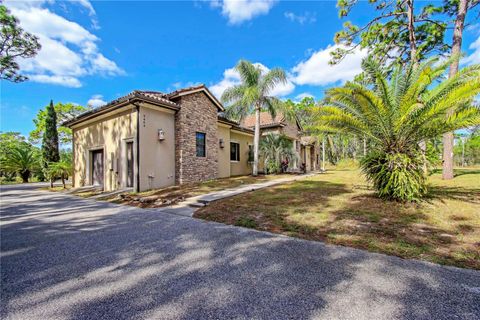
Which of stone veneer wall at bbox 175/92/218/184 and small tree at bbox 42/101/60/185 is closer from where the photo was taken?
stone veneer wall at bbox 175/92/218/184

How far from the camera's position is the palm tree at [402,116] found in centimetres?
560

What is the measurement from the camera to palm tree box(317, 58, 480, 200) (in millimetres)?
5596

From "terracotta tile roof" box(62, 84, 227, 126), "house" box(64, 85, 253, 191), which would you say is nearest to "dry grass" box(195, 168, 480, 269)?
"house" box(64, 85, 253, 191)

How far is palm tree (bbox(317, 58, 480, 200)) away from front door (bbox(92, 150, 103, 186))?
12761 millimetres

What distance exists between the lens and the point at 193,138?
1191cm

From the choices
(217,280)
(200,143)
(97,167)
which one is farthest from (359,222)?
Answer: (97,167)

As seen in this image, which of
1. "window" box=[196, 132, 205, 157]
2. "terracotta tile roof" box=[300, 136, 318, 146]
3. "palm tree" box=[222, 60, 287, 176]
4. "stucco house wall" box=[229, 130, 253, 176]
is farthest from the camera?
"terracotta tile roof" box=[300, 136, 318, 146]

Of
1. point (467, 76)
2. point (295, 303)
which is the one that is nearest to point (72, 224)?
point (295, 303)

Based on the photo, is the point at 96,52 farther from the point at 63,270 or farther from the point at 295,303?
the point at 295,303

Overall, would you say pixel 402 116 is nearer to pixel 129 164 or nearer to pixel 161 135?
pixel 161 135

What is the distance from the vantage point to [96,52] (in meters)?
14.5

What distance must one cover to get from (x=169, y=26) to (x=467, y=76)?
13033 mm

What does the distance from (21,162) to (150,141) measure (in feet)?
60.6

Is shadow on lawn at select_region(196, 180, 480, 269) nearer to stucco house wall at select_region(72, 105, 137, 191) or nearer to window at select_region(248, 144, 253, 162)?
stucco house wall at select_region(72, 105, 137, 191)
